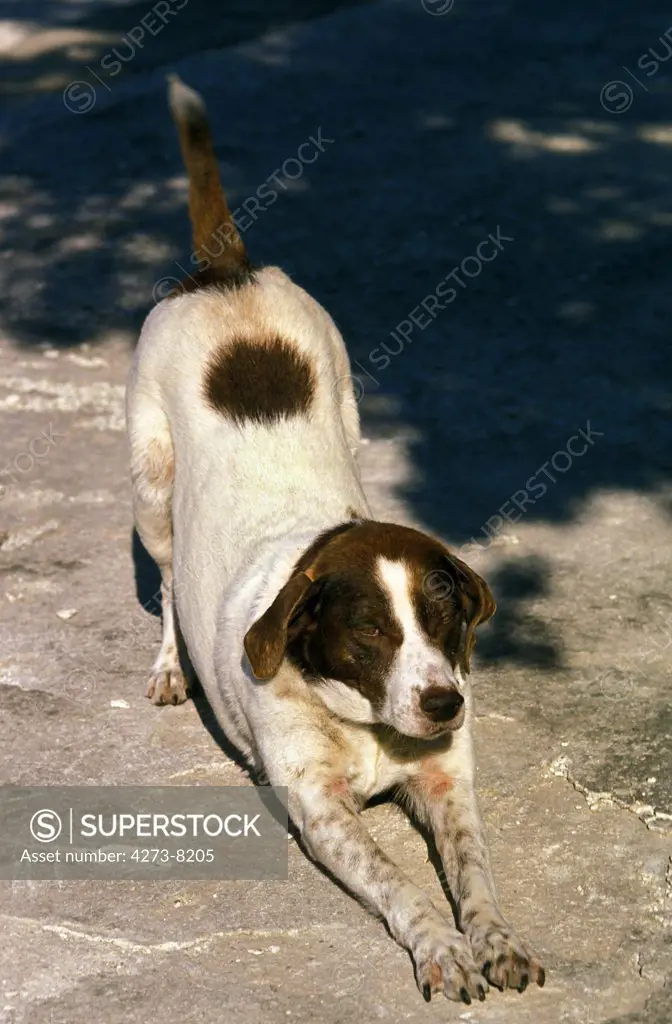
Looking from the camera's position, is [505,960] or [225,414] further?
[225,414]

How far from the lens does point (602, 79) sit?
1037 centimetres

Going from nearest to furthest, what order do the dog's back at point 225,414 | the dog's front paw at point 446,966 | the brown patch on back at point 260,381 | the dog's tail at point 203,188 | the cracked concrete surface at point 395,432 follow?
the dog's front paw at point 446,966 → the cracked concrete surface at point 395,432 → the dog's back at point 225,414 → the brown patch on back at point 260,381 → the dog's tail at point 203,188

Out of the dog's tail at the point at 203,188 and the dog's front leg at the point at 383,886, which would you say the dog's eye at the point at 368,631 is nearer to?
the dog's front leg at the point at 383,886

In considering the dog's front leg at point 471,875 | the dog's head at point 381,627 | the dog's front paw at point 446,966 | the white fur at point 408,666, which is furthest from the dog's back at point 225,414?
the dog's front paw at point 446,966

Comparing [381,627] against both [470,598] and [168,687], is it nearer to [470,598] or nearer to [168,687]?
[470,598]

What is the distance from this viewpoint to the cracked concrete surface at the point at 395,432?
14.0 feet

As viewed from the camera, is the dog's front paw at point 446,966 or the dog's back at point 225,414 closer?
the dog's front paw at point 446,966

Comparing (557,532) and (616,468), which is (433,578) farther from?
(616,468)

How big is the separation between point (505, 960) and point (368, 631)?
35.9 inches

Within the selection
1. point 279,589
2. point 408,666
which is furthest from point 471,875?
point 279,589

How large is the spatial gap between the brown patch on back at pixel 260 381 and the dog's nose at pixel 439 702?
4.18 ft

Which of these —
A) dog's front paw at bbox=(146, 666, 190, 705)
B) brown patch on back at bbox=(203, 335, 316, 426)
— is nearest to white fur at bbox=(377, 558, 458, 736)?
brown patch on back at bbox=(203, 335, 316, 426)

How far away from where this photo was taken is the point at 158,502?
5645mm

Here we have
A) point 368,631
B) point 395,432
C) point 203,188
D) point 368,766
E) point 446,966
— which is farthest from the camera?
point 395,432
